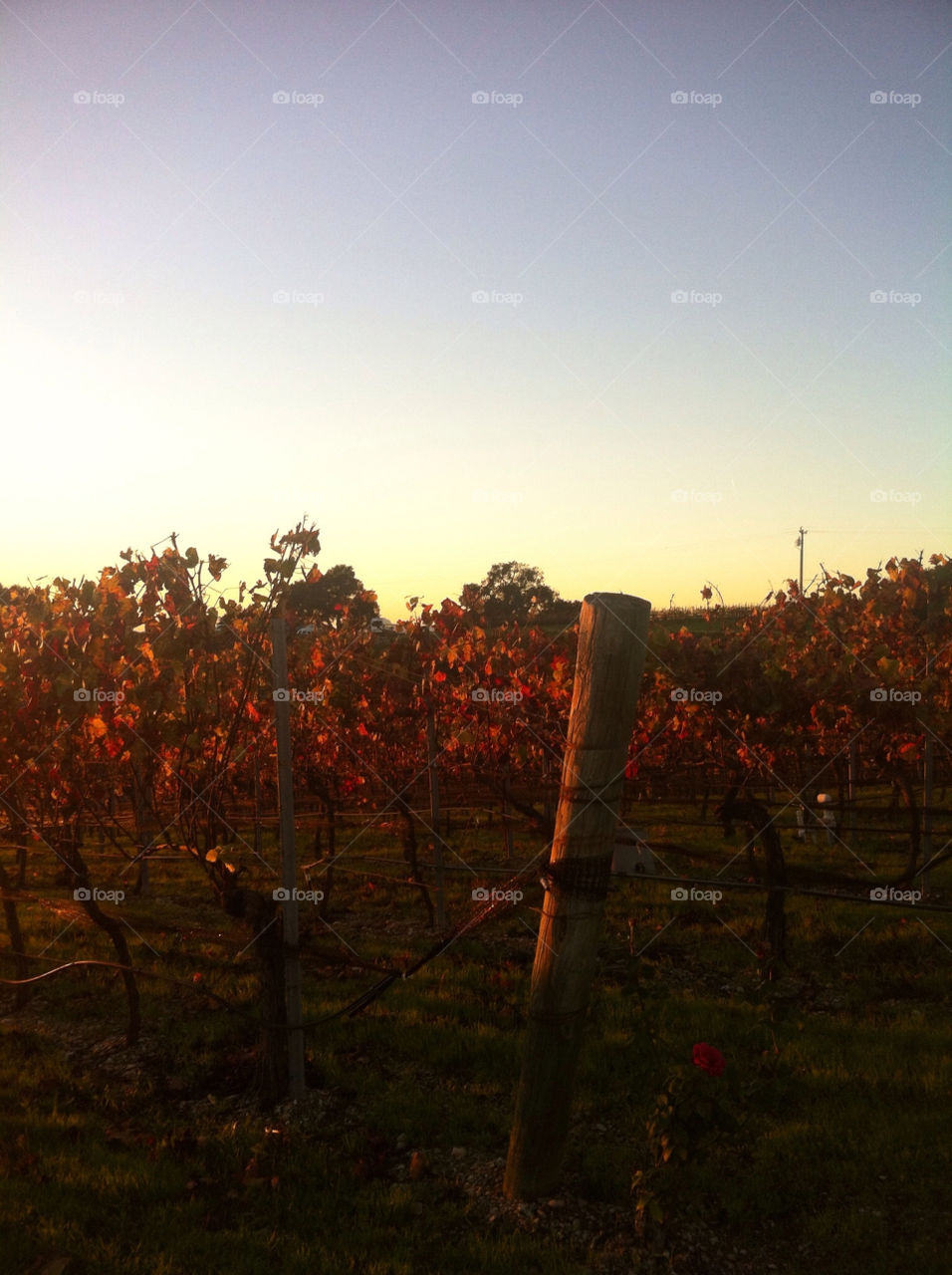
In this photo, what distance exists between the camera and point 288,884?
15.7ft

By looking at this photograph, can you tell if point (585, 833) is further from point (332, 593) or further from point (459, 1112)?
point (332, 593)

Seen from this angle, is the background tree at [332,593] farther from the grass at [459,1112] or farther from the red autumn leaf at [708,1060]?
the red autumn leaf at [708,1060]

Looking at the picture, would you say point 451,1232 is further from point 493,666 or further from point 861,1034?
point 493,666

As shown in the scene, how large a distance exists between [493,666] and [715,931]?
127 inches

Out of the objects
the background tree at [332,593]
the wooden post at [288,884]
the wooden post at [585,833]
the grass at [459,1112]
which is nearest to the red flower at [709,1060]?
the grass at [459,1112]

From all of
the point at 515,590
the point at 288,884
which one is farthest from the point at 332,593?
the point at 288,884

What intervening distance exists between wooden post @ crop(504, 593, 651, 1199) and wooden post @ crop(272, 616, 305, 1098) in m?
1.79

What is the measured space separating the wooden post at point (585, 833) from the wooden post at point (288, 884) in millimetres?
1795

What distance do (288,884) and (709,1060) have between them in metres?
2.42

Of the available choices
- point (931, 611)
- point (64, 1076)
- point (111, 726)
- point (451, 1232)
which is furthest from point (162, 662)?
point (931, 611)

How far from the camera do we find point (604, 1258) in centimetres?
336

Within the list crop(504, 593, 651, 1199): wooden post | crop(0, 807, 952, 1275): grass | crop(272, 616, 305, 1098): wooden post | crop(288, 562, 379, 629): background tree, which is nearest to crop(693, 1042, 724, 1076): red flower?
crop(0, 807, 952, 1275): grass

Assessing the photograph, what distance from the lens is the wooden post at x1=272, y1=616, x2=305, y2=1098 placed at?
4754mm

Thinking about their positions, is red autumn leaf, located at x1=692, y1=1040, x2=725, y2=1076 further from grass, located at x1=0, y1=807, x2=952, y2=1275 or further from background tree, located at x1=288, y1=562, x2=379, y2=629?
background tree, located at x1=288, y1=562, x2=379, y2=629
